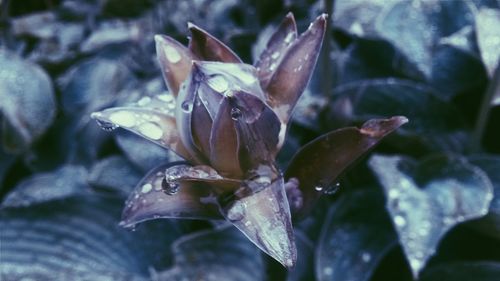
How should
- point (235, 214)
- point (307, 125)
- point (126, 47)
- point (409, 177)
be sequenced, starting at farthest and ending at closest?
point (126, 47) < point (307, 125) < point (409, 177) < point (235, 214)

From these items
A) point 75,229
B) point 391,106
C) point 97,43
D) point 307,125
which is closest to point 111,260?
point 75,229

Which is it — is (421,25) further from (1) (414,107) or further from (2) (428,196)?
(2) (428,196)

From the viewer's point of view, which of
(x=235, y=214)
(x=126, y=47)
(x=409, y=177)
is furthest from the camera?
(x=126, y=47)

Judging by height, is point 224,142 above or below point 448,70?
above

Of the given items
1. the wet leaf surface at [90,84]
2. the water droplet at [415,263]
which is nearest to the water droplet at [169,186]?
the water droplet at [415,263]

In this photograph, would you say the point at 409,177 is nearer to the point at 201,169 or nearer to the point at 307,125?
the point at 307,125

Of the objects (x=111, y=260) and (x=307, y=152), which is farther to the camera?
(x=111, y=260)
